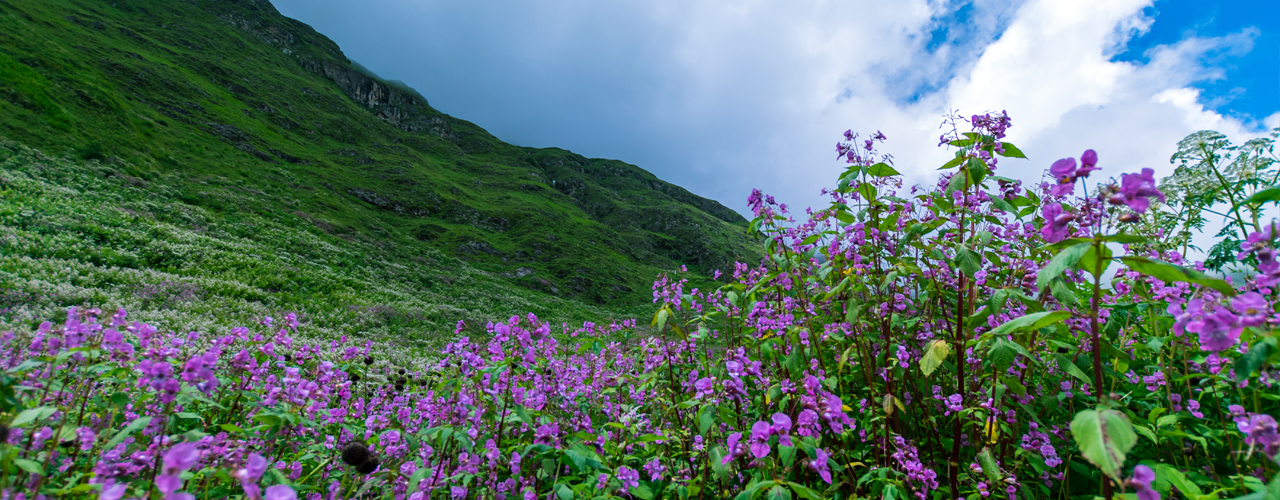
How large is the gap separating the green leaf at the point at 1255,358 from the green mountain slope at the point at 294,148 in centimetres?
1441

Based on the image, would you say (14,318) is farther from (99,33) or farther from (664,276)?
(99,33)

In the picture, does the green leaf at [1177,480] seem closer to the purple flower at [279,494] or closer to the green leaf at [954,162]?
the green leaf at [954,162]

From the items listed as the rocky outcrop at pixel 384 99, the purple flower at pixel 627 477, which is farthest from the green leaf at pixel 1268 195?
the rocky outcrop at pixel 384 99

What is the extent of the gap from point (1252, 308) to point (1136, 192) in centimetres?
41

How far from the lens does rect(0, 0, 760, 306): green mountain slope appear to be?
98.2ft

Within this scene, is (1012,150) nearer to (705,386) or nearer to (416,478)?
(705,386)

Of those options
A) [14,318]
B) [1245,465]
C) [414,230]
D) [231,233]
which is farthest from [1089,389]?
[414,230]

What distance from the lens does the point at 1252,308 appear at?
3.84 ft

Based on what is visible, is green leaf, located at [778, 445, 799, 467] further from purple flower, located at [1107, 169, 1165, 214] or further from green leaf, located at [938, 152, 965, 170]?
green leaf, located at [938, 152, 965, 170]

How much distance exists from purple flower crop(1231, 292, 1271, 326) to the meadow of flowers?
1 centimetres

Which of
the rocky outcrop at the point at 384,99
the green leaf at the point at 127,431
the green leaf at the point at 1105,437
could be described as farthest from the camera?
the rocky outcrop at the point at 384,99

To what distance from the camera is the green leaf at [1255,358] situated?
1062 mm

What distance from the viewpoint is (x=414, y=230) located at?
46.2 metres

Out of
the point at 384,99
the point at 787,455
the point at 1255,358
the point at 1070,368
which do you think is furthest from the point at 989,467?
the point at 384,99
